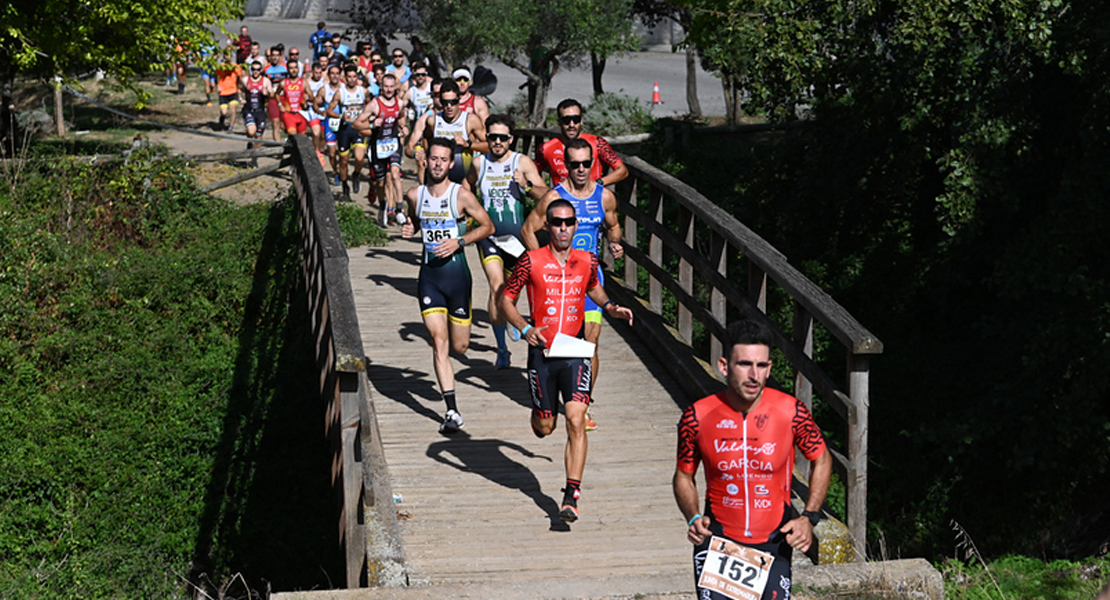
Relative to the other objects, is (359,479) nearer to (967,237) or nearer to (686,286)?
(686,286)

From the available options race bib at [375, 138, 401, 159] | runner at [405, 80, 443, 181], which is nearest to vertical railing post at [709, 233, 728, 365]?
runner at [405, 80, 443, 181]

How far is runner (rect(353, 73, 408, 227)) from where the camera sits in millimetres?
17031

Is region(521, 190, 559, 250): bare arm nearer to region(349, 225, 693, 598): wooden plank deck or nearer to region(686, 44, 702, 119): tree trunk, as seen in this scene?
region(349, 225, 693, 598): wooden plank deck

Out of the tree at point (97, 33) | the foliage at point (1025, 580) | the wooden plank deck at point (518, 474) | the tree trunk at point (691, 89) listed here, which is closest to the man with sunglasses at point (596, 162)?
the wooden plank deck at point (518, 474)

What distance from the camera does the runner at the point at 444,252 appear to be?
32.3ft

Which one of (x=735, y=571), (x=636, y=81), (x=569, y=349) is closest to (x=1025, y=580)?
(x=569, y=349)

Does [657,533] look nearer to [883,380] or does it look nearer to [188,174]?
[883,380]

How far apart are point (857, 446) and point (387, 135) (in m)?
10.6

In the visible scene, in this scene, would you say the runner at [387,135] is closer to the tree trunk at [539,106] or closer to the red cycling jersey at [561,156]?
the red cycling jersey at [561,156]

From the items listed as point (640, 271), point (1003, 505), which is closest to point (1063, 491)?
point (1003, 505)

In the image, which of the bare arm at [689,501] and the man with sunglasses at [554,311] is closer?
the bare arm at [689,501]

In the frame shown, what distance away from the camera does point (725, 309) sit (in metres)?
10.4

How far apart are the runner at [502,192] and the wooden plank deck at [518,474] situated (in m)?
0.89

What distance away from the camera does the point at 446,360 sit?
32.0 ft
